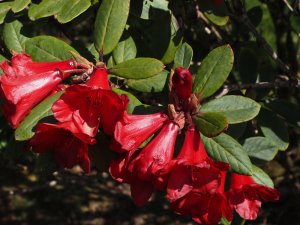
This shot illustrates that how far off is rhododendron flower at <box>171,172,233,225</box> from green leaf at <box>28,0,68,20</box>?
2.49 feet

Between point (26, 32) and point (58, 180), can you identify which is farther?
point (58, 180)

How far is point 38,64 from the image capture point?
64.7 inches

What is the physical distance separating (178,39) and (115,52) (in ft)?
0.75

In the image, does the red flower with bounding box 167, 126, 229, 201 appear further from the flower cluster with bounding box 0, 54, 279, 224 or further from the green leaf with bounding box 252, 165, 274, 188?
the green leaf with bounding box 252, 165, 274, 188

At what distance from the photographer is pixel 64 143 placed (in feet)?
5.43

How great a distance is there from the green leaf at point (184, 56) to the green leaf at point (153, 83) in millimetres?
60

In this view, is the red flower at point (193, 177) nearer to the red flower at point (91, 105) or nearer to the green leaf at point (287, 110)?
the red flower at point (91, 105)

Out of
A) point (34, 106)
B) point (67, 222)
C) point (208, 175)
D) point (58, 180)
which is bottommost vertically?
point (67, 222)

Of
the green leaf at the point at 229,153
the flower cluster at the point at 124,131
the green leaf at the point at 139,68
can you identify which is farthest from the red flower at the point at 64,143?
the green leaf at the point at 229,153

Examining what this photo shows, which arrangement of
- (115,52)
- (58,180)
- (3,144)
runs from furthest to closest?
(58,180), (3,144), (115,52)

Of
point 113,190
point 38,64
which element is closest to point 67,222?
point 113,190

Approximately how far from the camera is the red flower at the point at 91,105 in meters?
1.49

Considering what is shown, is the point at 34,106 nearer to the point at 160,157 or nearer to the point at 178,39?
the point at 160,157

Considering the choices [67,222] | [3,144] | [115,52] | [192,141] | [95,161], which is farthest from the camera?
[67,222]
